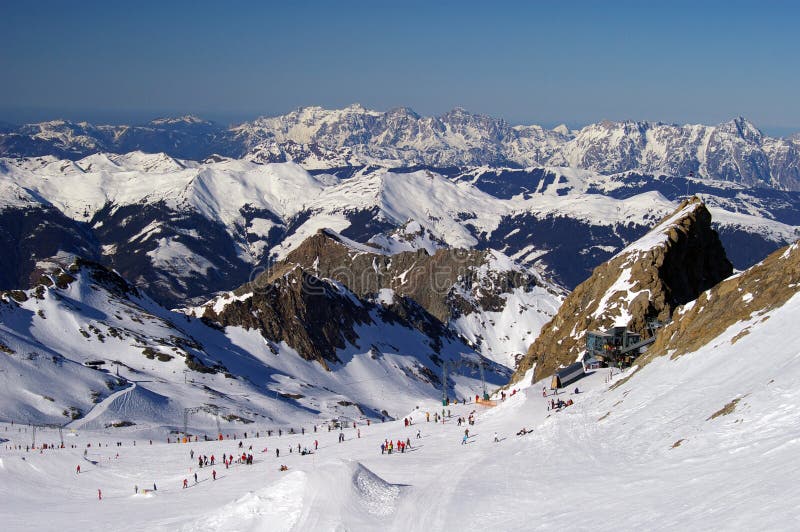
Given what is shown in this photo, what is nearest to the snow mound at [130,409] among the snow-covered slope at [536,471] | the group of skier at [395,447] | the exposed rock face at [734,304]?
the snow-covered slope at [536,471]

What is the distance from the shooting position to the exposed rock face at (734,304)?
80.1 metres

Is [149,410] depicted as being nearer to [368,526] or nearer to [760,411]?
[368,526]

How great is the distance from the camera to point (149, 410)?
455 feet

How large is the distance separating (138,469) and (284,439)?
2132 cm

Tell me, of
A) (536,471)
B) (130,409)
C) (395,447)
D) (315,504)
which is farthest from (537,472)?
(130,409)

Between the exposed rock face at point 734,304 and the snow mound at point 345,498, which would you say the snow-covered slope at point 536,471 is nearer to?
the snow mound at point 345,498

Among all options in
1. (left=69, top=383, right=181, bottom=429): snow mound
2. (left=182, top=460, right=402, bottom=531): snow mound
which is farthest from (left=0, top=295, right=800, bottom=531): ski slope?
(left=69, top=383, right=181, bottom=429): snow mound

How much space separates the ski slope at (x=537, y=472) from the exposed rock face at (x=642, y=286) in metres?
33.6

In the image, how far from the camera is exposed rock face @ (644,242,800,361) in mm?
80062

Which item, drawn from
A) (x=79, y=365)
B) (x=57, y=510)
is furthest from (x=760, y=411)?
(x=79, y=365)

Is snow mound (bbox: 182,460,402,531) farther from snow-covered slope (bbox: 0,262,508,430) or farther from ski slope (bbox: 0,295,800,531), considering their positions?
snow-covered slope (bbox: 0,262,508,430)

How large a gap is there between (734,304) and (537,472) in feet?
110

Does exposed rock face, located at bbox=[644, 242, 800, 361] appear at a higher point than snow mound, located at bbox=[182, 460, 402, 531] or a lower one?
higher

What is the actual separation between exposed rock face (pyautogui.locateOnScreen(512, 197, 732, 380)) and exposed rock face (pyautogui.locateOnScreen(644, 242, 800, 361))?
28.7m
